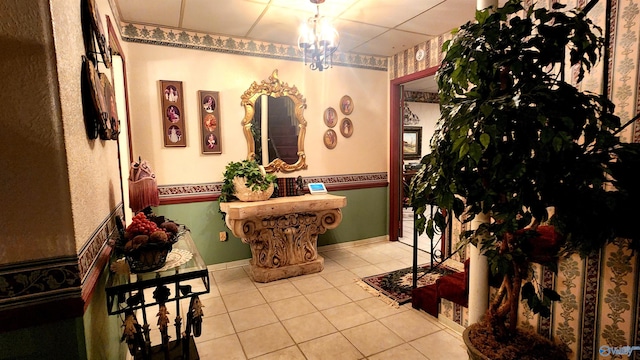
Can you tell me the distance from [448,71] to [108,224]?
1.94 m

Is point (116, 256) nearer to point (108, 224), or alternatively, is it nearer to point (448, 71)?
point (108, 224)

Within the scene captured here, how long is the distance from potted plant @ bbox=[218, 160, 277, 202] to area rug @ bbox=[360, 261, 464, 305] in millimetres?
1474

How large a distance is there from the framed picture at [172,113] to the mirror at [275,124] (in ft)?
2.29

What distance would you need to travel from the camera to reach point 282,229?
3.37 m

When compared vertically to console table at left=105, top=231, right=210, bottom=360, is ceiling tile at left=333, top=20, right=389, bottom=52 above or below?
above

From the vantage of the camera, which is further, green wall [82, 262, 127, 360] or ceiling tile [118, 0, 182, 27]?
ceiling tile [118, 0, 182, 27]

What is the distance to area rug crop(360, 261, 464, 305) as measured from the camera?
2.91 metres

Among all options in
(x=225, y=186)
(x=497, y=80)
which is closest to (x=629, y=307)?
(x=497, y=80)

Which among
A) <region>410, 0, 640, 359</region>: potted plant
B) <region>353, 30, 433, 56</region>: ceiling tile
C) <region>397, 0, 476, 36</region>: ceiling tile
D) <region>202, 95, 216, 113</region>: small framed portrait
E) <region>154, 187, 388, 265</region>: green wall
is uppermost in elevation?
<region>353, 30, 433, 56</region>: ceiling tile

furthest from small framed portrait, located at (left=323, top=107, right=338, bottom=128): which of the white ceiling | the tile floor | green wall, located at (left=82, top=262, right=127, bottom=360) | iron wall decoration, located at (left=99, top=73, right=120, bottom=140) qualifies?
green wall, located at (left=82, top=262, right=127, bottom=360)

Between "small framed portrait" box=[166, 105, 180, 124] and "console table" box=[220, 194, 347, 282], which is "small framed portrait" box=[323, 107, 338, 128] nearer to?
"console table" box=[220, 194, 347, 282]

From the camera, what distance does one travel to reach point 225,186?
11.1 feet

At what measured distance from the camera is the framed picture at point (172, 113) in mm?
3322

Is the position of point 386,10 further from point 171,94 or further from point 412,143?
point 412,143
